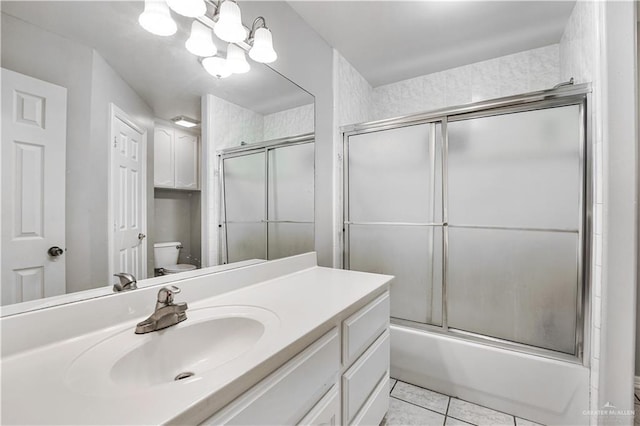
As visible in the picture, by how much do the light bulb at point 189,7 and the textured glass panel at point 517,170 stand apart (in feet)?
5.22

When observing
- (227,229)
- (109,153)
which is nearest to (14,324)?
(109,153)

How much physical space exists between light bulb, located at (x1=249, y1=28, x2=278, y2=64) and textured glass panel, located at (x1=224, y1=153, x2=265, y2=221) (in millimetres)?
507

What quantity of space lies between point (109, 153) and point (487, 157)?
6.43ft

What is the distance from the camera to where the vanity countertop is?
0.47m

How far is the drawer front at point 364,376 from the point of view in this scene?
1.03 m

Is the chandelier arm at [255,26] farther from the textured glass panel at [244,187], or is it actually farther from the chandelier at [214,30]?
the textured glass panel at [244,187]

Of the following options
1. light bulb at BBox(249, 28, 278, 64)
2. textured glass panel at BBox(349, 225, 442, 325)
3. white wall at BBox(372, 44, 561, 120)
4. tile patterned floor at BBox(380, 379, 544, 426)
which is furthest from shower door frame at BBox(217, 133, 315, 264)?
white wall at BBox(372, 44, 561, 120)

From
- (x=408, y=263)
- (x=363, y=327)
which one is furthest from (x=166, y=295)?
(x=408, y=263)

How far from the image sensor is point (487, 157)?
1702 millimetres

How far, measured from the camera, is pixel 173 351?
2.73ft

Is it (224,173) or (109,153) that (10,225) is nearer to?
(109,153)

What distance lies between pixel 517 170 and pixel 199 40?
72.4 inches

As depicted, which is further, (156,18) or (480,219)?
(480,219)

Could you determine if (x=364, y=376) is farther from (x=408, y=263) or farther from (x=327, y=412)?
(x=408, y=263)
